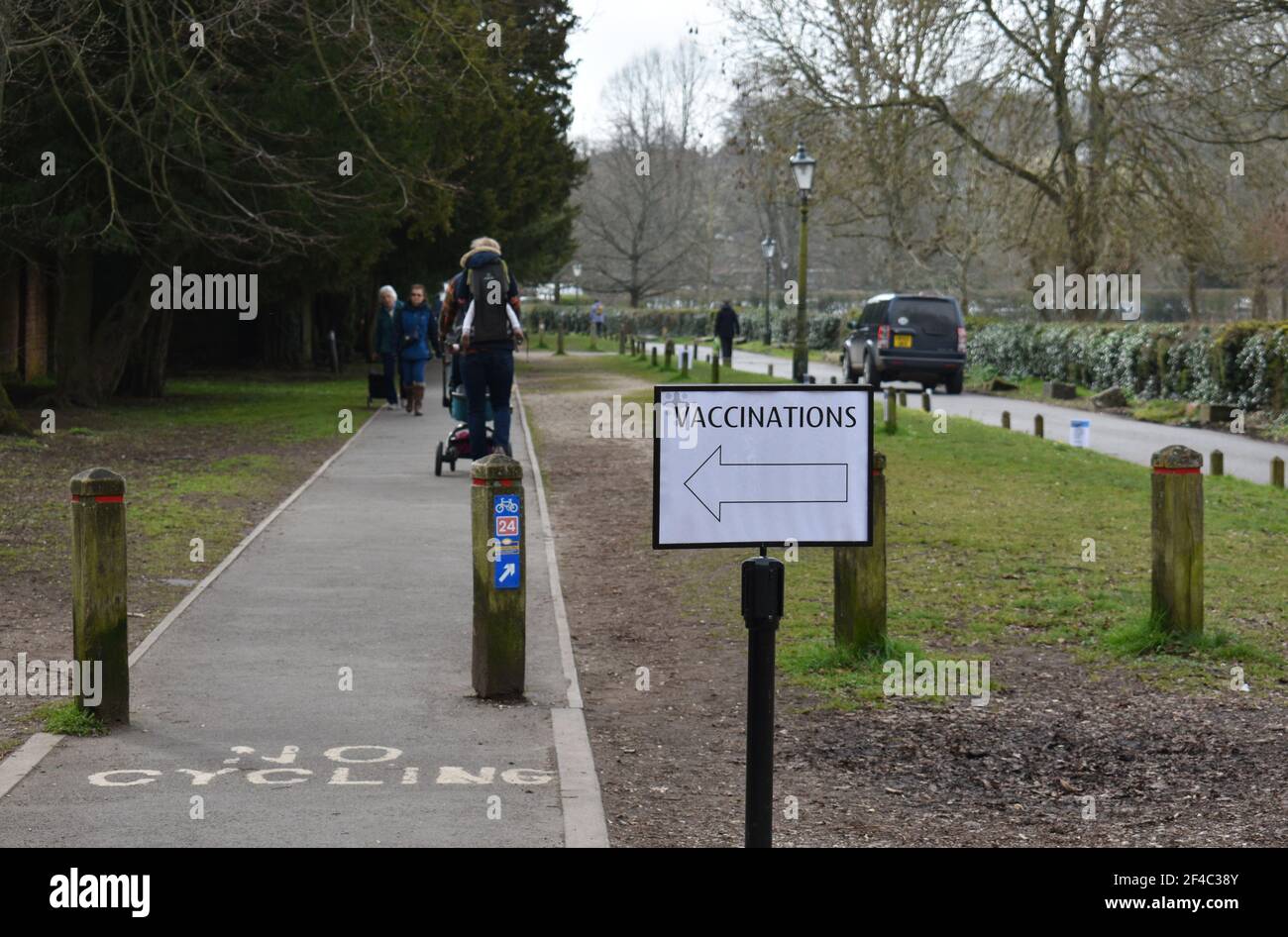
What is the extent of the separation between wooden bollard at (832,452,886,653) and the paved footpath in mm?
1459

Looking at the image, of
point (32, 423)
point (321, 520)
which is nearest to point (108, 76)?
point (32, 423)

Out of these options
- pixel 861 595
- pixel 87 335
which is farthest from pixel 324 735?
pixel 87 335

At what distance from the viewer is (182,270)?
28.1m

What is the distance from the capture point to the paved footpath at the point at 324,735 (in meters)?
5.66

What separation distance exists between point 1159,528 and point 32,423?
17979mm

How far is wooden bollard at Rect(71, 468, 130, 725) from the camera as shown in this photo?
22.7 feet

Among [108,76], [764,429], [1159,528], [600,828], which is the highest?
[108,76]

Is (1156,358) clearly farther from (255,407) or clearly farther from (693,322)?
(693,322)

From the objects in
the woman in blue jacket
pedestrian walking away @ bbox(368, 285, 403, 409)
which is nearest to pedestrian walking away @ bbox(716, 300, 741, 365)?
pedestrian walking away @ bbox(368, 285, 403, 409)

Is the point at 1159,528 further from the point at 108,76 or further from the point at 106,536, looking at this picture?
the point at 108,76

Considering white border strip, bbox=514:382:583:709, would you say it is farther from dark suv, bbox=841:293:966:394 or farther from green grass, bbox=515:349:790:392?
green grass, bbox=515:349:790:392

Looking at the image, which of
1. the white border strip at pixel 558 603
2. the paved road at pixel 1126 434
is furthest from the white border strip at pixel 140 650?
the paved road at pixel 1126 434

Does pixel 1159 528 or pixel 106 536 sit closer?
pixel 106 536
